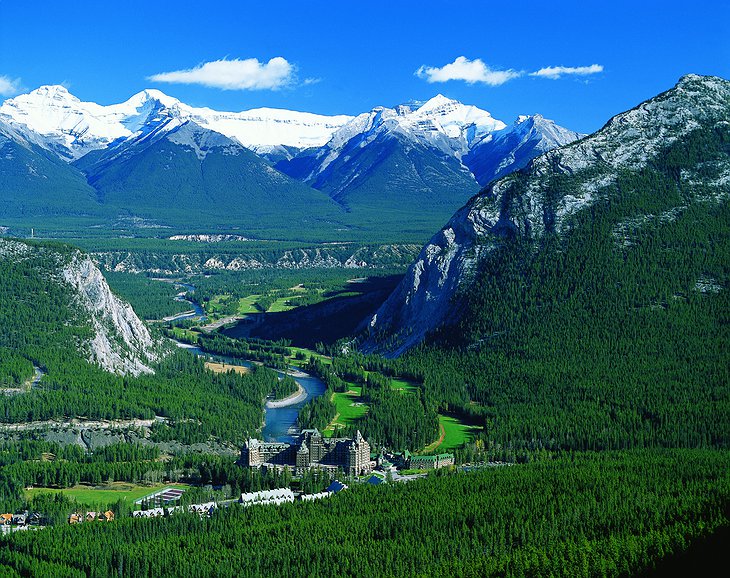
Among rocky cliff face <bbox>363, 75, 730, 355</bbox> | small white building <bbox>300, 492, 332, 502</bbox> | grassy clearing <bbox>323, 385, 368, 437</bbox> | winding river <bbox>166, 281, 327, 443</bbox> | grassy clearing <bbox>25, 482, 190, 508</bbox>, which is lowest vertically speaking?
grassy clearing <bbox>25, 482, 190, 508</bbox>

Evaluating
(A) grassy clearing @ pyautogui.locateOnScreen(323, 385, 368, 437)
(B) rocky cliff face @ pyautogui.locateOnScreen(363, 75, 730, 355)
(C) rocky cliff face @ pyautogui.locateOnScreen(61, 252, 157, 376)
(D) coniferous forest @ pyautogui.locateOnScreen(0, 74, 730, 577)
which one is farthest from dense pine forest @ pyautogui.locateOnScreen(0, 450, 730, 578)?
(B) rocky cliff face @ pyautogui.locateOnScreen(363, 75, 730, 355)

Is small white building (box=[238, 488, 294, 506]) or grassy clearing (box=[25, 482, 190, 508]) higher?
small white building (box=[238, 488, 294, 506])

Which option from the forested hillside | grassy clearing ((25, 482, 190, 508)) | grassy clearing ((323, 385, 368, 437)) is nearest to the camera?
grassy clearing ((25, 482, 190, 508))

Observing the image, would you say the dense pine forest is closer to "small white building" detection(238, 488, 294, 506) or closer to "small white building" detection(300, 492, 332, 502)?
"small white building" detection(300, 492, 332, 502)

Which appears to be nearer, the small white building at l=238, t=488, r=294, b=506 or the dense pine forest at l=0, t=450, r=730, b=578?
the dense pine forest at l=0, t=450, r=730, b=578

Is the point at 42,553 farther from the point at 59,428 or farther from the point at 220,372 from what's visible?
the point at 220,372

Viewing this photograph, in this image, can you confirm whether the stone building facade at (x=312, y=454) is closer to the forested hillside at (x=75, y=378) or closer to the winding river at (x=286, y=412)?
the winding river at (x=286, y=412)

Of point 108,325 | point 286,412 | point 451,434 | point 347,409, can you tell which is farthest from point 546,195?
point 108,325

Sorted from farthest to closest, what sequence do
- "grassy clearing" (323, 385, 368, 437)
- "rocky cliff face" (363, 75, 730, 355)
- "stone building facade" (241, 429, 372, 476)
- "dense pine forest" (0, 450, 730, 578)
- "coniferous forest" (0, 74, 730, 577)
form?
"rocky cliff face" (363, 75, 730, 355) → "grassy clearing" (323, 385, 368, 437) → "stone building facade" (241, 429, 372, 476) → "coniferous forest" (0, 74, 730, 577) → "dense pine forest" (0, 450, 730, 578)
